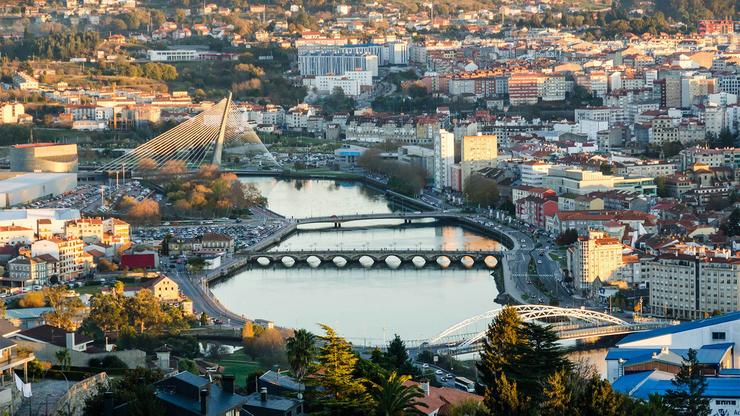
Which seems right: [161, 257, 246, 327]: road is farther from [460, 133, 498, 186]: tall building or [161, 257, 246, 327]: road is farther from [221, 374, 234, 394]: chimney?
[460, 133, 498, 186]: tall building

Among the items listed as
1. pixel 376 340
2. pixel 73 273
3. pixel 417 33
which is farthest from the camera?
pixel 417 33

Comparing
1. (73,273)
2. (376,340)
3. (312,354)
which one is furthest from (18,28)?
(312,354)

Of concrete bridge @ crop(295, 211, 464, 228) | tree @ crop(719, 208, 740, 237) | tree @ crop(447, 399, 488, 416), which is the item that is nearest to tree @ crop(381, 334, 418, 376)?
tree @ crop(447, 399, 488, 416)

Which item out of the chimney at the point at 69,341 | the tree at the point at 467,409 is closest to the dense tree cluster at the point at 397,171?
the chimney at the point at 69,341

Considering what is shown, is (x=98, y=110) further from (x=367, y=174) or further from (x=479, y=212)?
(x=479, y=212)

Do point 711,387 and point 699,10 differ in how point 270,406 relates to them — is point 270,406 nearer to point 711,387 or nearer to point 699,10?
point 711,387

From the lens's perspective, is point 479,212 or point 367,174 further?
point 367,174

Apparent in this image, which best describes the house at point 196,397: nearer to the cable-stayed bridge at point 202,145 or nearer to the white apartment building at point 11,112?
the cable-stayed bridge at point 202,145
